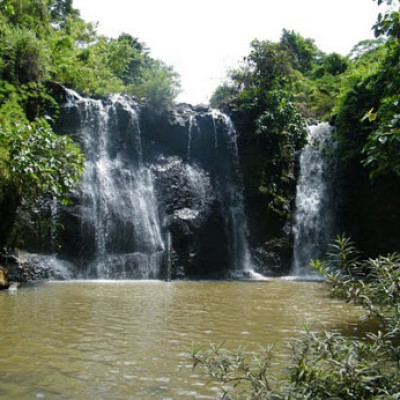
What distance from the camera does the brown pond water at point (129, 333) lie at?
358cm

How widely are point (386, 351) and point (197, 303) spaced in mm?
6014

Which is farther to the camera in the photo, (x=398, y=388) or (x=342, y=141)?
(x=342, y=141)

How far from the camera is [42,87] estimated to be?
1511cm

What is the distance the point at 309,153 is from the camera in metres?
17.7

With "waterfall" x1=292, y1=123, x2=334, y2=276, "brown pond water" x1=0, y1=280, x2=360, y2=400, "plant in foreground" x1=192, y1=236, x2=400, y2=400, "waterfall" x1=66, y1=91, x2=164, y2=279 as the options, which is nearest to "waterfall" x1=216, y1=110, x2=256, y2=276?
"waterfall" x1=292, y1=123, x2=334, y2=276

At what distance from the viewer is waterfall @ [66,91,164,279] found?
14070 millimetres

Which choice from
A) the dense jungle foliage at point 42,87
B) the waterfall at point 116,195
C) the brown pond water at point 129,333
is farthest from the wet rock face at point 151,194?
the brown pond water at point 129,333

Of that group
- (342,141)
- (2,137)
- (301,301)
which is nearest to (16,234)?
(2,137)

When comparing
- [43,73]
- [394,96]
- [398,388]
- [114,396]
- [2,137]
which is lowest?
[114,396]

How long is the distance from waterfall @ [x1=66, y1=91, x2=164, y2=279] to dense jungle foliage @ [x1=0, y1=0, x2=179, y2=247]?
114 centimetres

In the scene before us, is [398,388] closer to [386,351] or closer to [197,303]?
[386,351]

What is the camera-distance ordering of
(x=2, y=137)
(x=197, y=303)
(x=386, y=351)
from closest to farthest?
(x=386, y=351), (x=197, y=303), (x=2, y=137)

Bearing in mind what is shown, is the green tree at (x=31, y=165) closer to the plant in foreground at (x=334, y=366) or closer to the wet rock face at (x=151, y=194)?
the wet rock face at (x=151, y=194)

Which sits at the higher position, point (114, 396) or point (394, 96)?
point (394, 96)
